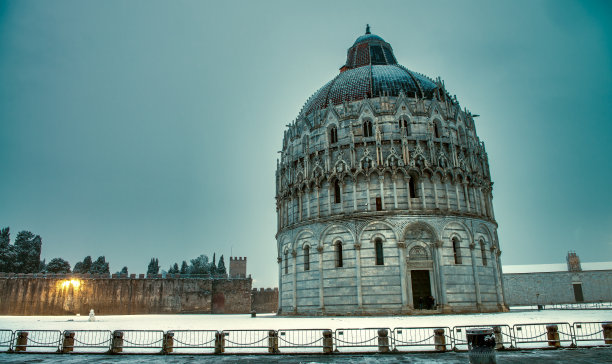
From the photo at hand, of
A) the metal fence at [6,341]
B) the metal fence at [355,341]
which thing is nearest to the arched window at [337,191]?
the metal fence at [355,341]

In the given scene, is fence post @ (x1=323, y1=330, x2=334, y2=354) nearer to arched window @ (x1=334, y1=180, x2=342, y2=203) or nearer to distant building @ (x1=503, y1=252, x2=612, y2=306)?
arched window @ (x1=334, y1=180, x2=342, y2=203)

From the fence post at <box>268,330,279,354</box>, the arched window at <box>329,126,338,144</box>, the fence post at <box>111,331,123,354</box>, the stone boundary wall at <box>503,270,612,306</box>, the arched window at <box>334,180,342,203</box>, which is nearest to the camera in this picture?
the fence post at <box>268,330,279,354</box>

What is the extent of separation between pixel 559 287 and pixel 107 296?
7036 cm

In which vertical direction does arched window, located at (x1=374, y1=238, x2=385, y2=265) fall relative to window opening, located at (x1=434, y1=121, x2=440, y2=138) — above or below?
below

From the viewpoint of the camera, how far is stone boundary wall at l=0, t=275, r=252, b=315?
53.6 m

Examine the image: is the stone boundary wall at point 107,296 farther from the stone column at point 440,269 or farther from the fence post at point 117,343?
the fence post at point 117,343

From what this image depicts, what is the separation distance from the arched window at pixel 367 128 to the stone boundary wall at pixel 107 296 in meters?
35.0

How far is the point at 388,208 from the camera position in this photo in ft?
107

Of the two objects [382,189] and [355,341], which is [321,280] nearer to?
[382,189]

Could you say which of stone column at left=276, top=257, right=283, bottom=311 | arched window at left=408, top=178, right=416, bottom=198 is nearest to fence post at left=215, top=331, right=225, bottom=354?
arched window at left=408, top=178, right=416, bottom=198

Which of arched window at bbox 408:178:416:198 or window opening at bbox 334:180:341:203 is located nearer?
arched window at bbox 408:178:416:198

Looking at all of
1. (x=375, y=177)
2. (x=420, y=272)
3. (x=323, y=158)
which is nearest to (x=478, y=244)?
(x=420, y=272)

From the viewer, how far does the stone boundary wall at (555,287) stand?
6662 centimetres

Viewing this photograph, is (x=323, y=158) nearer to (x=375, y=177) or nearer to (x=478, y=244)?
(x=375, y=177)
